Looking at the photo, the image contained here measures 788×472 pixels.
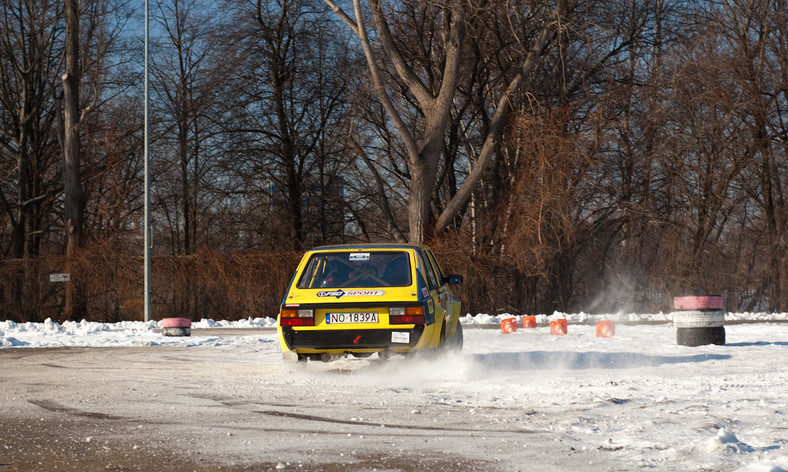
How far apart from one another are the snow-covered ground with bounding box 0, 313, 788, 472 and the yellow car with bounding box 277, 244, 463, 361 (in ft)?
1.36

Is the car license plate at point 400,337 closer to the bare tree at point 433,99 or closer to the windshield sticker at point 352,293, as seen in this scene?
the windshield sticker at point 352,293

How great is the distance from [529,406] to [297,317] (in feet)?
11.5

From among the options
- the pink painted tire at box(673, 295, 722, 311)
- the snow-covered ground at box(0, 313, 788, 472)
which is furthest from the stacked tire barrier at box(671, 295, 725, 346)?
the snow-covered ground at box(0, 313, 788, 472)

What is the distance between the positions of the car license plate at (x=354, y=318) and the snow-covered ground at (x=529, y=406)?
2.27 ft

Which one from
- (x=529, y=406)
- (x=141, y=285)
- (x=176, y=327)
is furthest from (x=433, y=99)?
(x=529, y=406)

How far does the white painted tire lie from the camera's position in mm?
15391

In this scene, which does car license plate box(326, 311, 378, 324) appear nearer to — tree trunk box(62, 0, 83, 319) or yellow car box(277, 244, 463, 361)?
yellow car box(277, 244, 463, 361)

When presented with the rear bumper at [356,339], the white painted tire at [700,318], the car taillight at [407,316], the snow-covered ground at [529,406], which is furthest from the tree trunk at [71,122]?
the car taillight at [407,316]

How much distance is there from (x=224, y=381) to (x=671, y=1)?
1122 inches

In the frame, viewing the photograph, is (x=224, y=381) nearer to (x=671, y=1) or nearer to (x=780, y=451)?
(x=780, y=451)

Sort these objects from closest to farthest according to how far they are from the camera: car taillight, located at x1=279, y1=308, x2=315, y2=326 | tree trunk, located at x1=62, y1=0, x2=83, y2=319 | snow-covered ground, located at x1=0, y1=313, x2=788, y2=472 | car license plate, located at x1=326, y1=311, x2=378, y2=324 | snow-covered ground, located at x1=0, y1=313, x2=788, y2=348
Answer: snow-covered ground, located at x1=0, y1=313, x2=788, y2=472 < car license plate, located at x1=326, y1=311, x2=378, y2=324 < car taillight, located at x1=279, y1=308, x2=315, y2=326 < snow-covered ground, located at x1=0, y1=313, x2=788, y2=348 < tree trunk, located at x1=62, y1=0, x2=83, y2=319

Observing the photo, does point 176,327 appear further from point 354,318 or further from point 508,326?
point 354,318

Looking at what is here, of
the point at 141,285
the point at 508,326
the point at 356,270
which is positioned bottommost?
the point at 508,326

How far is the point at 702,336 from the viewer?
51.2ft
